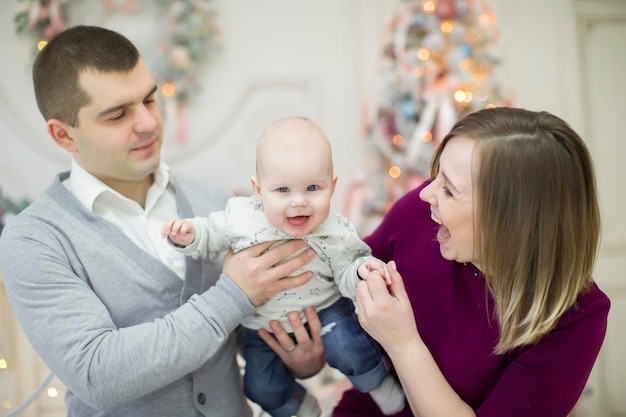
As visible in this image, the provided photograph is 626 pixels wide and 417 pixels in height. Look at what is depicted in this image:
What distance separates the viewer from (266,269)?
61.1 inches

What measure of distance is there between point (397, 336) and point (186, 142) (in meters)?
2.43

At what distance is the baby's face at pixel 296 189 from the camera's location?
1.43 m

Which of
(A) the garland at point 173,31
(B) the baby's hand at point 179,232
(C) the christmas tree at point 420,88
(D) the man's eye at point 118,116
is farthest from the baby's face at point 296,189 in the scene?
(A) the garland at point 173,31

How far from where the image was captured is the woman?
4.50 feet

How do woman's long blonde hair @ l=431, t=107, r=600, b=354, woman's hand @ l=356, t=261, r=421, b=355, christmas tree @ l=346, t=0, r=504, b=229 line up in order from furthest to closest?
1. christmas tree @ l=346, t=0, r=504, b=229
2. woman's hand @ l=356, t=261, r=421, b=355
3. woman's long blonde hair @ l=431, t=107, r=600, b=354

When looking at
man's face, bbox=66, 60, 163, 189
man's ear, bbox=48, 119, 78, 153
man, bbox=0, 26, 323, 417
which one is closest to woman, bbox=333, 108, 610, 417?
man, bbox=0, 26, 323, 417

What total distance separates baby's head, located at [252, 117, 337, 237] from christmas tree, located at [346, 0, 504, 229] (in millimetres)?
1916

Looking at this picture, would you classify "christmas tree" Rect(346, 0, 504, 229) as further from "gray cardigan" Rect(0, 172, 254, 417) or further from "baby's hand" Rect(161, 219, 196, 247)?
"baby's hand" Rect(161, 219, 196, 247)

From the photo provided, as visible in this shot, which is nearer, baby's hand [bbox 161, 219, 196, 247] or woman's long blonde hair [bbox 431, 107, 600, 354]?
woman's long blonde hair [bbox 431, 107, 600, 354]

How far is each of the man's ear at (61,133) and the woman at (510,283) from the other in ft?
3.17

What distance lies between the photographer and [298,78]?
3639 millimetres

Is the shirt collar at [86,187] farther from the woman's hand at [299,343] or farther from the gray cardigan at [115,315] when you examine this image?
the woman's hand at [299,343]

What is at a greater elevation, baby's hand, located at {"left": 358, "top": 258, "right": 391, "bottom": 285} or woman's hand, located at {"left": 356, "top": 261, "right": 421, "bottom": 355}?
baby's hand, located at {"left": 358, "top": 258, "right": 391, "bottom": 285}

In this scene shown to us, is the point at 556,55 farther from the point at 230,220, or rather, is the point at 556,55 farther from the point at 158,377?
the point at 158,377
